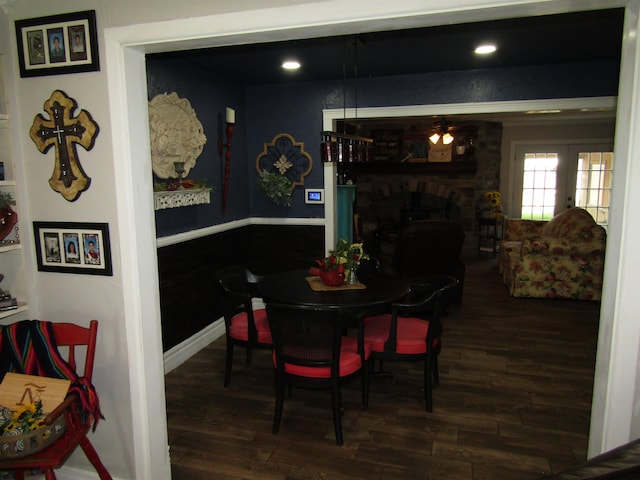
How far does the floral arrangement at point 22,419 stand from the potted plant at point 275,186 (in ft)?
10.6

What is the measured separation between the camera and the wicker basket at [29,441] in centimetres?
169

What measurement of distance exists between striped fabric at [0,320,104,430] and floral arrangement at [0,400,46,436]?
162 mm

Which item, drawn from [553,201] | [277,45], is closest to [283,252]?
[277,45]

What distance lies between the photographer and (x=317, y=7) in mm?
1662

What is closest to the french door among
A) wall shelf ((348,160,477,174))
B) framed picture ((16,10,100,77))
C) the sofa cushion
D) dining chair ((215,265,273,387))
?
wall shelf ((348,160,477,174))

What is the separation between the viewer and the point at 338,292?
10.2 ft

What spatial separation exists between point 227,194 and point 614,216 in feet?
11.6

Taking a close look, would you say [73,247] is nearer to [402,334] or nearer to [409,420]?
[402,334]

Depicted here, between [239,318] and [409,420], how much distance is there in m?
1.36

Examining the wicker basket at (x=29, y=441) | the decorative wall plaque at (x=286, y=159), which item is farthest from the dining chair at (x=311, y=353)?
the decorative wall plaque at (x=286, y=159)

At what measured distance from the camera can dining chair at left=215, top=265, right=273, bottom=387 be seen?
10.4ft

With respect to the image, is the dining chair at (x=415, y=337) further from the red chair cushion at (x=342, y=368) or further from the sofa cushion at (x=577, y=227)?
the sofa cushion at (x=577, y=227)

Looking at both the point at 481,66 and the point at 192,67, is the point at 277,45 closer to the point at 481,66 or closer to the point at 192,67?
the point at 192,67

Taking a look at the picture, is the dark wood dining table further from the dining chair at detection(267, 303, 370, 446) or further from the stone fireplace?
the stone fireplace
